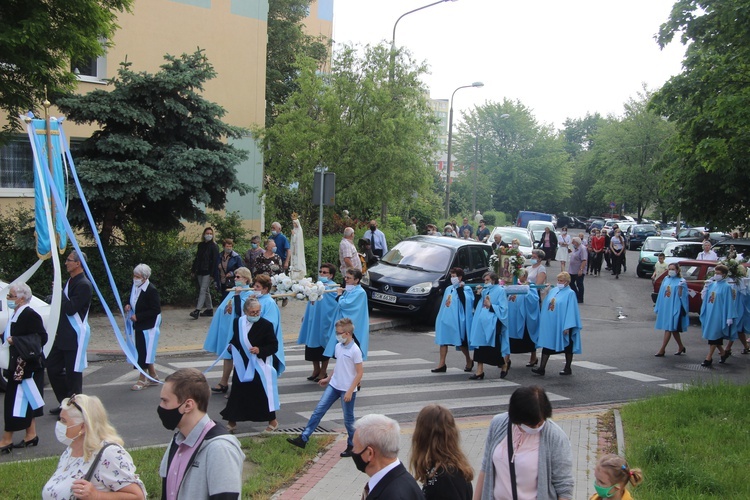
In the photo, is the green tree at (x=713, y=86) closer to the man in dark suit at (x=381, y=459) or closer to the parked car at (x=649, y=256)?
the parked car at (x=649, y=256)

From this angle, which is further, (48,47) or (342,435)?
(48,47)

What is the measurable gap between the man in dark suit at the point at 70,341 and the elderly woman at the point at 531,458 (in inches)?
228

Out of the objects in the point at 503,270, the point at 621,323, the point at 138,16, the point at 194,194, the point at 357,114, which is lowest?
the point at 621,323

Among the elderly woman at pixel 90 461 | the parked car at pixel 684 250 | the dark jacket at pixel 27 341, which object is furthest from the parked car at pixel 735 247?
the elderly woman at pixel 90 461

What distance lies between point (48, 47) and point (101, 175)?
2.73m

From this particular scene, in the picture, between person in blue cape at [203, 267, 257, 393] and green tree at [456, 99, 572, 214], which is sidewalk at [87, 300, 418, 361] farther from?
green tree at [456, 99, 572, 214]

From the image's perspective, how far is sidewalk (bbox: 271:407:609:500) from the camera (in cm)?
695

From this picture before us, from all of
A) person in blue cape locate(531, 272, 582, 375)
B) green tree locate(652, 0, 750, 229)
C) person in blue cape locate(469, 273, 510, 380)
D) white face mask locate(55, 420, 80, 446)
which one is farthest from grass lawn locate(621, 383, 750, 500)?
green tree locate(652, 0, 750, 229)

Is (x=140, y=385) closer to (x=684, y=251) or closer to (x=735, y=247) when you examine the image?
(x=735, y=247)

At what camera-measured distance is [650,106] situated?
1961 cm

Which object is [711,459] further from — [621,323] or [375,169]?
[375,169]

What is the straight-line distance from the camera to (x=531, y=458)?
468cm

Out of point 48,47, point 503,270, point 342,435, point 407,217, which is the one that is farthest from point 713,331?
point 407,217

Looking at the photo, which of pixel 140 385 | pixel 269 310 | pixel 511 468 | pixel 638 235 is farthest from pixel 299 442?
pixel 638 235
